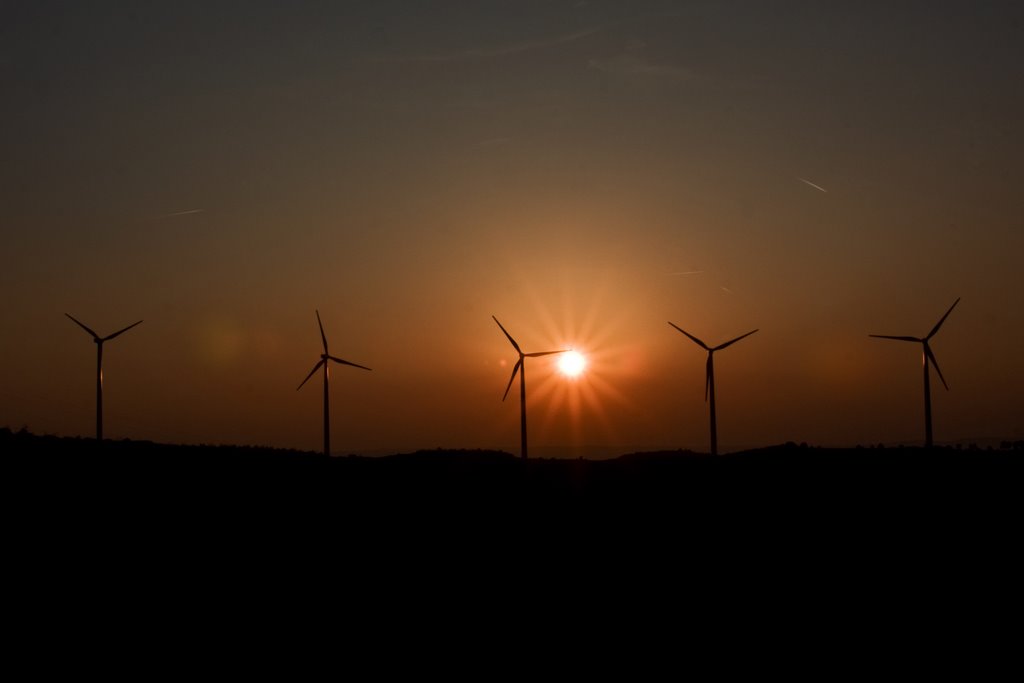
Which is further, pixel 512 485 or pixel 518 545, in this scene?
pixel 512 485

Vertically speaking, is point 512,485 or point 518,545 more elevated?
point 512,485

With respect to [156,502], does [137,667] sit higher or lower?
lower

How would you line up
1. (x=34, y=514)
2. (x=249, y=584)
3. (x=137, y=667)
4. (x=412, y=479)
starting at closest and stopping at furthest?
(x=137, y=667) < (x=249, y=584) < (x=34, y=514) < (x=412, y=479)

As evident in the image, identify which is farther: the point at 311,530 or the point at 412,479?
the point at 412,479

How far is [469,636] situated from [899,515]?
3422cm

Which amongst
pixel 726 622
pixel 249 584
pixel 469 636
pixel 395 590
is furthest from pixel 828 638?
pixel 249 584

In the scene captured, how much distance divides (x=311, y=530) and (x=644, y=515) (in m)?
21.4

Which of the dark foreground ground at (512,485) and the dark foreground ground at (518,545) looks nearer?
the dark foreground ground at (518,545)

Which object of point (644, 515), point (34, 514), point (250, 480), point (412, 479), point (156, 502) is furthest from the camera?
point (412, 479)

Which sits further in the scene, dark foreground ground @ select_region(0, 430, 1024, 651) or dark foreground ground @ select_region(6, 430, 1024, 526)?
dark foreground ground @ select_region(6, 430, 1024, 526)

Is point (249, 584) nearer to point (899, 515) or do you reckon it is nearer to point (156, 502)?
point (156, 502)

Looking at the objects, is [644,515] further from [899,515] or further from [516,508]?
[899,515]

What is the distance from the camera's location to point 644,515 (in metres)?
72.4

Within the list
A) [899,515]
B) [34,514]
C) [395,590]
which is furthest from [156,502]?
[899,515]
